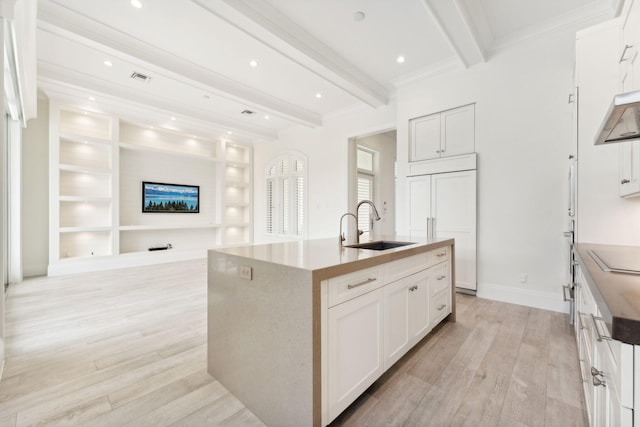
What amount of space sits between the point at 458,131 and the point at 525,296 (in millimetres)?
2326

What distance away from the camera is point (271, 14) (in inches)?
115

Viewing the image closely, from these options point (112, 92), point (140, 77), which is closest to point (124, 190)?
point (112, 92)

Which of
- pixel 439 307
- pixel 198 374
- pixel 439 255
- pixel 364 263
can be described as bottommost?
pixel 198 374

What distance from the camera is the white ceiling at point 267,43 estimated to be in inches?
113

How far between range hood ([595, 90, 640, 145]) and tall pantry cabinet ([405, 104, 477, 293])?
6.53ft

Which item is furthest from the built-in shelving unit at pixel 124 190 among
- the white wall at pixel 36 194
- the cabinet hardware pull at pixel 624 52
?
the cabinet hardware pull at pixel 624 52

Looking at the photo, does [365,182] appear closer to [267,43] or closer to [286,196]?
[286,196]

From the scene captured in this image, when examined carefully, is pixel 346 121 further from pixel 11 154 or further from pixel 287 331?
pixel 11 154

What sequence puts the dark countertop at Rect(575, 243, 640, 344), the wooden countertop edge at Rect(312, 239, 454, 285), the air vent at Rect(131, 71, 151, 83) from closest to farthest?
the dark countertop at Rect(575, 243, 640, 344)
the wooden countertop edge at Rect(312, 239, 454, 285)
the air vent at Rect(131, 71, 151, 83)

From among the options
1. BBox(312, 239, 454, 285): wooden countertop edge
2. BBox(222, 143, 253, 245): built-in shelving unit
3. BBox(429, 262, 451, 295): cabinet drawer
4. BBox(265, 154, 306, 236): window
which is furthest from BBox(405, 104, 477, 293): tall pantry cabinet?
BBox(222, 143, 253, 245): built-in shelving unit

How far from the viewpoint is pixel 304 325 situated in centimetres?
126

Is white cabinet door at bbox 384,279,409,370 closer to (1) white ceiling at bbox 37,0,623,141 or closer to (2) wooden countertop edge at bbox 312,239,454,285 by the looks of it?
(2) wooden countertop edge at bbox 312,239,454,285

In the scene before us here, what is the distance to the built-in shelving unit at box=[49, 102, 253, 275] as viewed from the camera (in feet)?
16.5

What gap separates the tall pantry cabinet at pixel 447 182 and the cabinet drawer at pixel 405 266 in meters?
1.25
